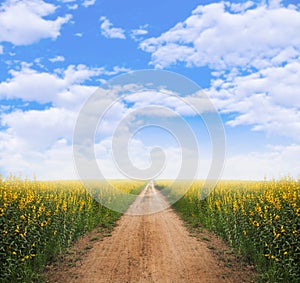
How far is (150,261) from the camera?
929 cm

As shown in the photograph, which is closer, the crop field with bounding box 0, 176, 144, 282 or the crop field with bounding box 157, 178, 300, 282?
the crop field with bounding box 0, 176, 144, 282

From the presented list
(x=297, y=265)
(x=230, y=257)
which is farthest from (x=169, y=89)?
(x=297, y=265)

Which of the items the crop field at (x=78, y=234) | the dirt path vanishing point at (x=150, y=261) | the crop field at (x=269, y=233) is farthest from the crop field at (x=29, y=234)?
the crop field at (x=269, y=233)

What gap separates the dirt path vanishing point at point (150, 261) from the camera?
8147 mm

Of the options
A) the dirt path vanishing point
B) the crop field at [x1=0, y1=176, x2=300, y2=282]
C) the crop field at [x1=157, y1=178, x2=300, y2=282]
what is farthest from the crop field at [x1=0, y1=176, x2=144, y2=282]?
the crop field at [x1=157, y1=178, x2=300, y2=282]

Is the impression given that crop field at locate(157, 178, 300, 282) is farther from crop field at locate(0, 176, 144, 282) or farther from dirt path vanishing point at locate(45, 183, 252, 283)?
crop field at locate(0, 176, 144, 282)

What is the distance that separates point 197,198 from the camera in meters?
18.3

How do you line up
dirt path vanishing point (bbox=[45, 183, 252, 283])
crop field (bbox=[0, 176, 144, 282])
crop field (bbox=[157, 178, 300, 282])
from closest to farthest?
crop field (bbox=[0, 176, 144, 282]) < crop field (bbox=[157, 178, 300, 282]) < dirt path vanishing point (bbox=[45, 183, 252, 283])

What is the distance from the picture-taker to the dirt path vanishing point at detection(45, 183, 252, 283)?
8147 mm

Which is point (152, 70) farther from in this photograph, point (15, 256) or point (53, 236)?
point (15, 256)

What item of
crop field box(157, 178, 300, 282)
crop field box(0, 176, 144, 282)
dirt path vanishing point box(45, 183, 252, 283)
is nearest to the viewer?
crop field box(0, 176, 144, 282)

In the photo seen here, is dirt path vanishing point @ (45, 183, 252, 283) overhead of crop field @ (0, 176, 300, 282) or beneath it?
beneath

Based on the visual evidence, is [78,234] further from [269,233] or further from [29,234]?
[269,233]

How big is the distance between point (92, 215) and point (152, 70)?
1459 cm
